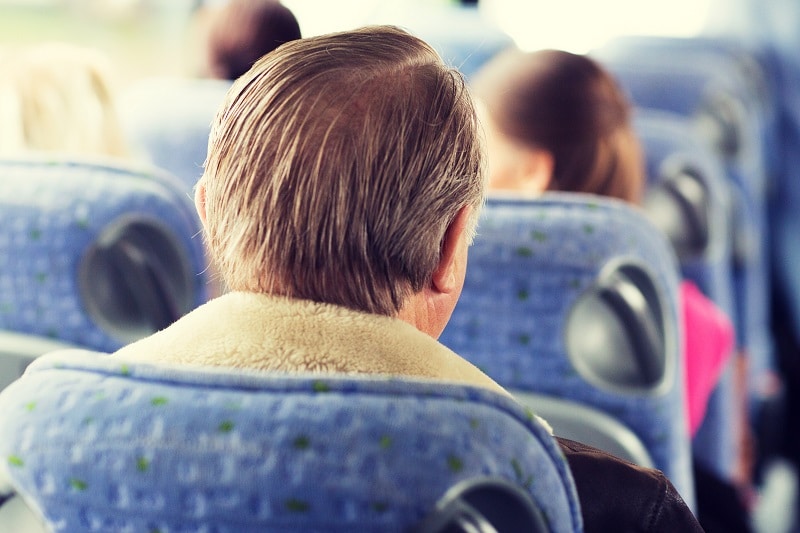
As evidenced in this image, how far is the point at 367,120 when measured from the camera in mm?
527

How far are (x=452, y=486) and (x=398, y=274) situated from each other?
0.52 feet

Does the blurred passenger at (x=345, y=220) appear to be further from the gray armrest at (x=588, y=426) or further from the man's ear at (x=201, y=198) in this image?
the gray armrest at (x=588, y=426)

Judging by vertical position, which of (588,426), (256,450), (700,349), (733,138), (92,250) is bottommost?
(733,138)

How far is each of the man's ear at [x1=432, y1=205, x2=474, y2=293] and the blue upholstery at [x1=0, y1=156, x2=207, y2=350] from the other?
0.51m

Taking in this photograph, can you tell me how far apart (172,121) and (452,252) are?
3.47ft

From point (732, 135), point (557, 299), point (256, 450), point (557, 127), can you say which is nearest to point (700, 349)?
point (557, 127)

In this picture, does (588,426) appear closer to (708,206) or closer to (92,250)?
(92,250)

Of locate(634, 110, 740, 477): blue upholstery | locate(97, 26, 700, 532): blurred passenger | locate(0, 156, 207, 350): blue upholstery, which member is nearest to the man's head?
locate(97, 26, 700, 532): blurred passenger

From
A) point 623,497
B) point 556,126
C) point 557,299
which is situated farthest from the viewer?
point 556,126

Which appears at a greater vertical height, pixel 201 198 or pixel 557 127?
pixel 201 198

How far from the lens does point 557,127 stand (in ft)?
3.94

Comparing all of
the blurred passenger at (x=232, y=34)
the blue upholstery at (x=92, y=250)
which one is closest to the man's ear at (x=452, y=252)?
the blue upholstery at (x=92, y=250)

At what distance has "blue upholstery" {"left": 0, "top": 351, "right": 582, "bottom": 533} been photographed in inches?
16.9

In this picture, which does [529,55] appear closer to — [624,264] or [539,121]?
[539,121]
